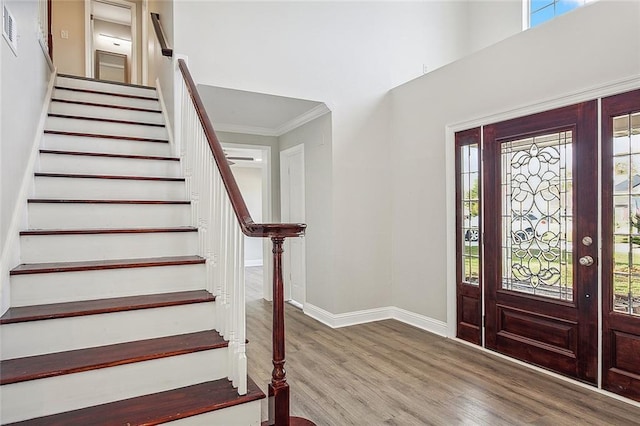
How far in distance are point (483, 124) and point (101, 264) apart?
10.4 feet

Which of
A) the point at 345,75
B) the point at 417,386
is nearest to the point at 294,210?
the point at 345,75

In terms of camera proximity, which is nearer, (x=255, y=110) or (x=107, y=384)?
(x=107, y=384)

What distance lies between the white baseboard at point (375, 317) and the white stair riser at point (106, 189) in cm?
220

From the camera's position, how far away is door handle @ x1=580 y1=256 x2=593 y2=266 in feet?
8.65

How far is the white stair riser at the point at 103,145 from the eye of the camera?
297 cm

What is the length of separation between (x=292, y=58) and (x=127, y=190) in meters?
2.15

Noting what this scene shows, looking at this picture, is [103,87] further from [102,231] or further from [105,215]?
[102,231]

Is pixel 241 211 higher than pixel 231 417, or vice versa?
pixel 241 211

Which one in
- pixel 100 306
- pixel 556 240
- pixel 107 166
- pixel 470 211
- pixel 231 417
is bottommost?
pixel 231 417

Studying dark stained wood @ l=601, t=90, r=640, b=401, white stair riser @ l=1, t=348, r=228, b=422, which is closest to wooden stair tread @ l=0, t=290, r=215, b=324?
white stair riser @ l=1, t=348, r=228, b=422

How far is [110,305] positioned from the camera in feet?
6.43

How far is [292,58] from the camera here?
393cm

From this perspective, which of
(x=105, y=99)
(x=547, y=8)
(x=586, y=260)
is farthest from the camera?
(x=547, y=8)

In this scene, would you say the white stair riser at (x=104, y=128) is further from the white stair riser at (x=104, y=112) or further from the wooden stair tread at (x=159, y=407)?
the wooden stair tread at (x=159, y=407)
